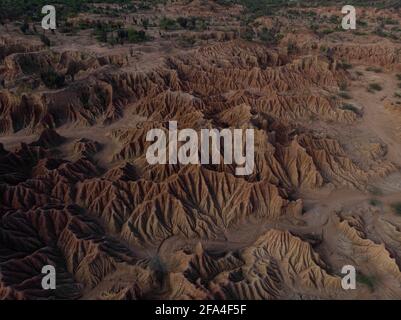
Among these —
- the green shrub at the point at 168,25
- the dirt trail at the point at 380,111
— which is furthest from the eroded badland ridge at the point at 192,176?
the green shrub at the point at 168,25

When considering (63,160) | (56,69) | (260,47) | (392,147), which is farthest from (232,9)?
(63,160)

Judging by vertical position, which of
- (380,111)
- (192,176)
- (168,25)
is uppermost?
(168,25)

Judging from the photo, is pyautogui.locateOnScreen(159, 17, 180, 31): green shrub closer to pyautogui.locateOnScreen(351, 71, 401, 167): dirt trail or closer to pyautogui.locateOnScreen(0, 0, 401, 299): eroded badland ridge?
pyautogui.locateOnScreen(0, 0, 401, 299): eroded badland ridge

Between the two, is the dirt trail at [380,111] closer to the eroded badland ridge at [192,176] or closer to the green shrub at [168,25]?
the eroded badland ridge at [192,176]

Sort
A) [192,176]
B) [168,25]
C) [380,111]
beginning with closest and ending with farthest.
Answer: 1. [192,176]
2. [380,111]
3. [168,25]

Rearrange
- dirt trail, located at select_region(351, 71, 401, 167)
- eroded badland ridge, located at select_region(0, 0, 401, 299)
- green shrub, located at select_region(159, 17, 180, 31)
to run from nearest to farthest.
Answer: eroded badland ridge, located at select_region(0, 0, 401, 299)
dirt trail, located at select_region(351, 71, 401, 167)
green shrub, located at select_region(159, 17, 180, 31)

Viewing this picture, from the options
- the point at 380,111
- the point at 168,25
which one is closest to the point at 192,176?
the point at 380,111

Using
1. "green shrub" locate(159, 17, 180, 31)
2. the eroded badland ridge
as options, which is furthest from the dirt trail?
"green shrub" locate(159, 17, 180, 31)

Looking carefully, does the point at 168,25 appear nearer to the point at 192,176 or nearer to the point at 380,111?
the point at 380,111
